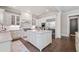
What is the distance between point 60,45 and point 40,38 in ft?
1.37

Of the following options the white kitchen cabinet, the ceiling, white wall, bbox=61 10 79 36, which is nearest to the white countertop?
the white kitchen cabinet

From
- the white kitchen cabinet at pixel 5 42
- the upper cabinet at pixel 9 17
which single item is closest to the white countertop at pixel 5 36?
the white kitchen cabinet at pixel 5 42

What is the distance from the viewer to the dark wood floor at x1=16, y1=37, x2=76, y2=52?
163 cm

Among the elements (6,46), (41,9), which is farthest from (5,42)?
(41,9)

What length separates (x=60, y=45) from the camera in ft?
5.45

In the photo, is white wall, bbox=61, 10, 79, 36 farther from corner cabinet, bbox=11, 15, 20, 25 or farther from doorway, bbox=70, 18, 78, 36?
corner cabinet, bbox=11, 15, 20, 25

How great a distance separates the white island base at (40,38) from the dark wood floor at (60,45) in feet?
0.23

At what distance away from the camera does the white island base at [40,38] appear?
1672mm

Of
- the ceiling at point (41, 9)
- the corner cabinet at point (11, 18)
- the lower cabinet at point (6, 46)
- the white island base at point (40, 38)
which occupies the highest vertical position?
the ceiling at point (41, 9)

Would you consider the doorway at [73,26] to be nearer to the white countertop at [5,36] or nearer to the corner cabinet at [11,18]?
the corner cabinet at [11,18]

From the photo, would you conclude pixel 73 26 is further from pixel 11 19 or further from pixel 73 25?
pixel 11 19

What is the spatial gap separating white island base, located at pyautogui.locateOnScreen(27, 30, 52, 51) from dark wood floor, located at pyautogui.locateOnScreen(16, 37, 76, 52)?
0.23 feet
